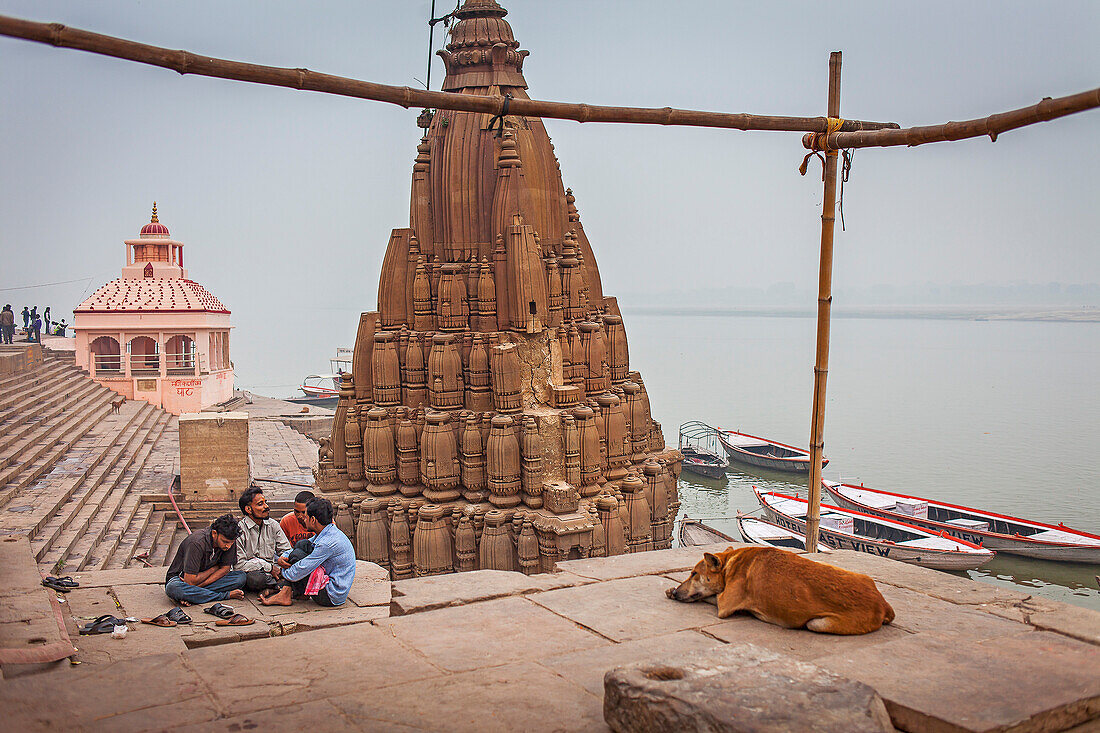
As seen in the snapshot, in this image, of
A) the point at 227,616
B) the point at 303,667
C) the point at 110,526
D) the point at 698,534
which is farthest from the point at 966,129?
the point at 698,534

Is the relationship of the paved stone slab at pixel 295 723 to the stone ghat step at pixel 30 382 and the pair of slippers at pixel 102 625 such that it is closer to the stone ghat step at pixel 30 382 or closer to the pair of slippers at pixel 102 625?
the pair of slippers at pixel 102 625

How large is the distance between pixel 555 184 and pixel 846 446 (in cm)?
1962

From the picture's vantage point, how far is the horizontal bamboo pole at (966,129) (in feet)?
12.2

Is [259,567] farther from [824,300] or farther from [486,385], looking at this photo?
[486,385]

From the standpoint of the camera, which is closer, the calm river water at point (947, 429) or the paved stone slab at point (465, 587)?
the paved stone slab at point (465, 587)

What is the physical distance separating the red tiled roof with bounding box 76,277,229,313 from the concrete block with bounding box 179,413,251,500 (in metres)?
14.2

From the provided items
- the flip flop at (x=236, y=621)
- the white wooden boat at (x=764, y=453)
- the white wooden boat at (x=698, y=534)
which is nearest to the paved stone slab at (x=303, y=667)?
the flip flop at (x=236, y=621)

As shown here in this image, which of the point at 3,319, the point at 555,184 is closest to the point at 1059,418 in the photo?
the point at 555,184

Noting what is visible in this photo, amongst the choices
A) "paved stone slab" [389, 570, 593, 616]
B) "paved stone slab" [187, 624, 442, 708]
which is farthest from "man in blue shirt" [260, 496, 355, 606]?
"paved stone slab" [187, 624, 442, 708]

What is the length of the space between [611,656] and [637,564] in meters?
1.91

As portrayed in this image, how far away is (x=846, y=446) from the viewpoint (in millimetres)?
29562

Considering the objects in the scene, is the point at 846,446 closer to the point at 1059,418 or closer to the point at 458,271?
the point at 1059,418

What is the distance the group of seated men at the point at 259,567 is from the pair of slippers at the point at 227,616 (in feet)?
0.74

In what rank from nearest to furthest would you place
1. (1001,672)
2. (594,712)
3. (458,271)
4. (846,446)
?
1. (594,712)
2. (1001,672)
3. (458,271)
4. (846,446)
